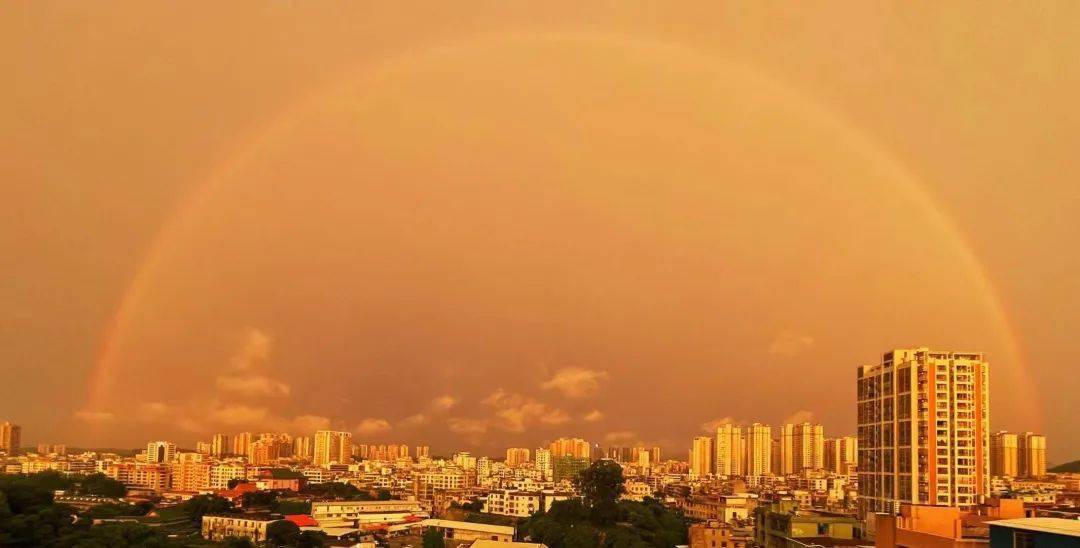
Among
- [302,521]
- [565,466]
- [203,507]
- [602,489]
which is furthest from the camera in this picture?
[565,466]

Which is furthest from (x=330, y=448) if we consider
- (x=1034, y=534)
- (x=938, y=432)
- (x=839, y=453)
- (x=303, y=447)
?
(x=1034, y=534)

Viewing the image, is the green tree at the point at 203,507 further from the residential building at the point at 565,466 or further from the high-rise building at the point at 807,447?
the high-rise building at the point at 807,447

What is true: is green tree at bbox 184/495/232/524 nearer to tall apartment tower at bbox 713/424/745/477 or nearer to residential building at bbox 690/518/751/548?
residential building at bbox 690/518/751/548

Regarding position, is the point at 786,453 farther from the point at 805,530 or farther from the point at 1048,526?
the point at 1048,526

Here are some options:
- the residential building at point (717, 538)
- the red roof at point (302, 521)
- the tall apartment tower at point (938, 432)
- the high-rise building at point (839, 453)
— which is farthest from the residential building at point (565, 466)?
the tall apartment tower at point (938, 432)

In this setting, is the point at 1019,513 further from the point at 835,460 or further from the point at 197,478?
the point at 197,478

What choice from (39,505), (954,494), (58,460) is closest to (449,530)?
(39,505)
